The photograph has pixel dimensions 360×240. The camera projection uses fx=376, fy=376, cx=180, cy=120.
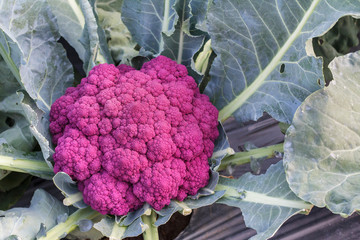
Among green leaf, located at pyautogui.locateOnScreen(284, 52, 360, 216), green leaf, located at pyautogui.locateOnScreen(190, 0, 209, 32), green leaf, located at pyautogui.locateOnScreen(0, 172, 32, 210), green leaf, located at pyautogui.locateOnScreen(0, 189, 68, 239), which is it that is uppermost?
green leaf, located at pyautogui.locateOnScreen(190, 0, 209, 32)

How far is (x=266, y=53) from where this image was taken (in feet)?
3.77

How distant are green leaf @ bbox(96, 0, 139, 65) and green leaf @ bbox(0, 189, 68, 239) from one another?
58 centimetres

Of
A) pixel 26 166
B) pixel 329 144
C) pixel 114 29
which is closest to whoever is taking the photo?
pixel 329 144

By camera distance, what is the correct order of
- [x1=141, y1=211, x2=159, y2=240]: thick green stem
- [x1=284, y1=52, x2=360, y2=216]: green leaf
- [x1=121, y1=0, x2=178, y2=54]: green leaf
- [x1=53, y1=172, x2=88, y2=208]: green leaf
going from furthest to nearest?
[x1=121, y1=0, x2=178, y2=54]: green leaf
[x1=141, y1=211, x2=159, y2=240]: thick green stem
[x1=53, y1=172, x2=88, y2=208]: green leaf
[x1=284, y1=52, x2=360, y2=216]: green leaf

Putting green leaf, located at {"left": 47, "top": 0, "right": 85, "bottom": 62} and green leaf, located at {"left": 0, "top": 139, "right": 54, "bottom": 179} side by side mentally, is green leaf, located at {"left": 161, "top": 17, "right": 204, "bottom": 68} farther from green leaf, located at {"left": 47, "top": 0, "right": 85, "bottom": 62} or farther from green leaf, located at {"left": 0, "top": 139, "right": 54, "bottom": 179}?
green leaf, located at {"left": 0, "top": 139, "right": 54, "bottom": 179}

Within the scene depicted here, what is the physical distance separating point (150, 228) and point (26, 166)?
42 cm

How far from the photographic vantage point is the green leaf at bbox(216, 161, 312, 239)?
0.97 meters

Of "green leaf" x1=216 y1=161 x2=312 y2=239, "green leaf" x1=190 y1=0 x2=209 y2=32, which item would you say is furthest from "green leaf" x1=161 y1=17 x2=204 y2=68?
"green leaf" x1=216 y1=161 x2=312 y2=239

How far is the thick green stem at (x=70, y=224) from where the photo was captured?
1037 mm

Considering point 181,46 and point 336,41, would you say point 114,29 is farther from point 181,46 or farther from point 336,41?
point 336,41

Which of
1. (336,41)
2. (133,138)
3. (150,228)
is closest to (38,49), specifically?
(133,138)

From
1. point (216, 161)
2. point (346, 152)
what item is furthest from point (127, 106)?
point (346, 152)

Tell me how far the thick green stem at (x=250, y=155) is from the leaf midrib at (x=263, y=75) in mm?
136

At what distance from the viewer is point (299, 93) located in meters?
1.07
